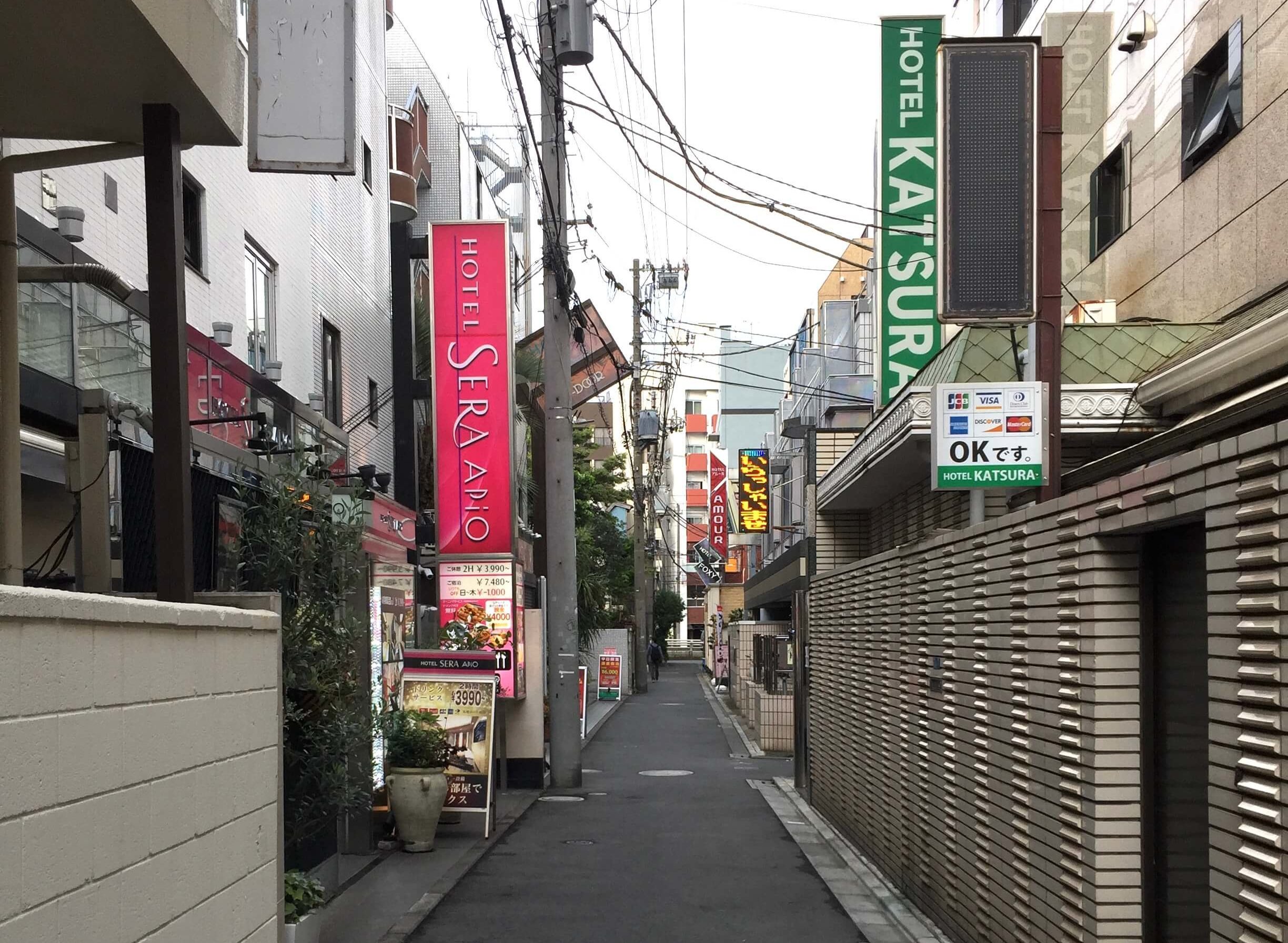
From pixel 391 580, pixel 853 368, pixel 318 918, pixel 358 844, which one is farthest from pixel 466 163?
pixel 318 918

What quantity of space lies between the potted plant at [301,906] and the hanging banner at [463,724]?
6.36 m

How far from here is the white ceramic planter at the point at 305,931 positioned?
26.8 feet

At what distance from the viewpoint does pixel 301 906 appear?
862cm

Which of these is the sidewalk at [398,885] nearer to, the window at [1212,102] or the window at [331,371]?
the window at [331,371]

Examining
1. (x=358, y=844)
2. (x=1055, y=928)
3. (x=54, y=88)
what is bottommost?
(x=358, y=844)

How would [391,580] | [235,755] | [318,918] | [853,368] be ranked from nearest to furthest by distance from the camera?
[235,755] → [318,918] → [391,580] → [853,368]

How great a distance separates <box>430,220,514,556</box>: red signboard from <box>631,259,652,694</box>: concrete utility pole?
2706cm

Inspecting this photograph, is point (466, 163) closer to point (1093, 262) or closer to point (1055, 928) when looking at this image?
point (1093, 262)

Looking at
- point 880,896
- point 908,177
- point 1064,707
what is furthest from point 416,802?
point 908,177

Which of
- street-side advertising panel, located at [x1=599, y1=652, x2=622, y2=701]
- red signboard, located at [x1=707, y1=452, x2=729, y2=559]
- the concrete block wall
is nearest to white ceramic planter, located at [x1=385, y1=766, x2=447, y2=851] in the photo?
the concrete block wall

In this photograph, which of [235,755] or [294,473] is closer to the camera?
[235,755]

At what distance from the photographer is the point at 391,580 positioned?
52.6 feet

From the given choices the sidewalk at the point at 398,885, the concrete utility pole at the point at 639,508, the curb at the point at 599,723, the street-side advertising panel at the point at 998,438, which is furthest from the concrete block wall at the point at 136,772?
the concrete utility pole at the point at 639,508

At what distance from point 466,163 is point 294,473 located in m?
21.2
